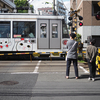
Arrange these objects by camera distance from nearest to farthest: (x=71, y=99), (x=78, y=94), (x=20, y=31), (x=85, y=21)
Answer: (x=71, y=99) < (x=78, y=94) < (x=20, y=31) < (x=85, y=21)

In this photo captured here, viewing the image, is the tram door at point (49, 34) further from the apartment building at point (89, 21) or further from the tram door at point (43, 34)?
the apartment building at point (89, 21)

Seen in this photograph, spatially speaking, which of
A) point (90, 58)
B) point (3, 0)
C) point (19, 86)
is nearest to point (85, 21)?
point (3, 0)

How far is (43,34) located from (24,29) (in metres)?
1.48

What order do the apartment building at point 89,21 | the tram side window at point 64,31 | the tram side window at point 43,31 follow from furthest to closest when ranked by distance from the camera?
the apartment building at point 89,21 < the tram side window at point 64,31 < the tram side window at point 43,31

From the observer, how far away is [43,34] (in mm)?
15281

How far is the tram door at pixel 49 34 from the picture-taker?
1516 centimetres

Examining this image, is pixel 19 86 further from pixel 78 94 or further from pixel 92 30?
pixel 92 30

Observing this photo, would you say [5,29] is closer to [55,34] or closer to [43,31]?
[43,31]

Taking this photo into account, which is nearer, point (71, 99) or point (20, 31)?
point (71, 99)

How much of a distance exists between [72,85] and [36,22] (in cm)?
912

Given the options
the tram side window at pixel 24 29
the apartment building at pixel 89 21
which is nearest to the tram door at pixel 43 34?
the tram side window at pixel 24 29

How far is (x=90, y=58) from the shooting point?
780 centimetres

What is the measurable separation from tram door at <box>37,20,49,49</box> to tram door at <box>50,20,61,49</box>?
1.00 ft

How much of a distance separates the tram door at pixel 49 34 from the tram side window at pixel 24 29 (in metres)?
0.46
